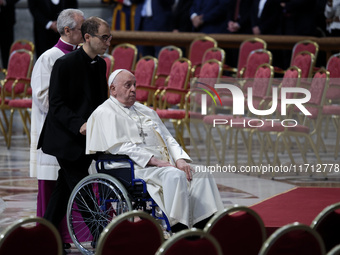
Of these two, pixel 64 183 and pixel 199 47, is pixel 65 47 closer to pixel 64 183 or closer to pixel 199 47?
pixel 64 183

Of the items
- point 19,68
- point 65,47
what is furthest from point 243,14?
point 65,47

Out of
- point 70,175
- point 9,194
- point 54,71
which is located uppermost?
point 54,71

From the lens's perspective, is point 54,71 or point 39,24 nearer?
point 54,71

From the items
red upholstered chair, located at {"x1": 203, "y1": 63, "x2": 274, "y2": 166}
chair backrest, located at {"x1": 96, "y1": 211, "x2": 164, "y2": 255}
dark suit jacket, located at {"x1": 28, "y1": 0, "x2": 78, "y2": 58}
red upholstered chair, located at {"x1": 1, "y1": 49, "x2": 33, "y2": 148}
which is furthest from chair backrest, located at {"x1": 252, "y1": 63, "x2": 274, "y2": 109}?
chair backrest, located at {"x1": 96, "y1": 211, "x2": 164, "y2": 255}

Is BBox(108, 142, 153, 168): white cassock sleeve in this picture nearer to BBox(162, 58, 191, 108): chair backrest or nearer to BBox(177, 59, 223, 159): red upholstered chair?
BBox(177, 59, 223, 159): red upholstered chair

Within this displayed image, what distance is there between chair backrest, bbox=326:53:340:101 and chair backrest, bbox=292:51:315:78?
25cm

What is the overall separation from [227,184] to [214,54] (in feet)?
9.32

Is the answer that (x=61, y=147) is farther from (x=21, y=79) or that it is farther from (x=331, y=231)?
(x=21, y=79)

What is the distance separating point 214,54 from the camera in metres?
10.7

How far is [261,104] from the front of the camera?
8984 millimetres

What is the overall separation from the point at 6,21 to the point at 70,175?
870cm

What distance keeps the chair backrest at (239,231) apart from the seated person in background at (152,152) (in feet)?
3.53

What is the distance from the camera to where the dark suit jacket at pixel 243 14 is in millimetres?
12844

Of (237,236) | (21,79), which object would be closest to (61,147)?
(237,236)
